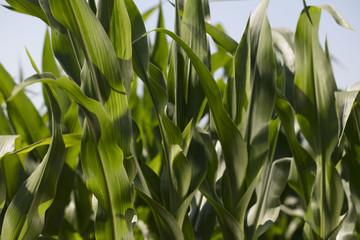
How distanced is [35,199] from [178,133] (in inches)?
7.5

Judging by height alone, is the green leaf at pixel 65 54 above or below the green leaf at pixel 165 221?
above

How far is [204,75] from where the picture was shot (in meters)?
0.45

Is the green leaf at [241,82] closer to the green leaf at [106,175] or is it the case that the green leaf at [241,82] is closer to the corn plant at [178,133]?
the corn plant at [178,133]

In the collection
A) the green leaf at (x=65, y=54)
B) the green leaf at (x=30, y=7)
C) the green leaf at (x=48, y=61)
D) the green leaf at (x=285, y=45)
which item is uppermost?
the green leaf at (x=30, y=7)

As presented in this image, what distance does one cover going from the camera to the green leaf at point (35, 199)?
1.45ft

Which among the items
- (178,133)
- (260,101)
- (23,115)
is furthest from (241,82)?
(23,115)

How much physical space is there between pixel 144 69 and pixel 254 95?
0.16m

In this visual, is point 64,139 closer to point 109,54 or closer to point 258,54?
point 109,54

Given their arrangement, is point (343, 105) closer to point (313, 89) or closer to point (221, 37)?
point (313, 89)

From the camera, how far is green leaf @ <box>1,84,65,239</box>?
0.44m

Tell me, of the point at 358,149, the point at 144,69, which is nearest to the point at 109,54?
the point at 144,69

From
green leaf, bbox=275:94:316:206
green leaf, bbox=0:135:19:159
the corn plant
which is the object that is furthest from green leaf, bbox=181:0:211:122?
green leaf, bbox=0:135:19:159

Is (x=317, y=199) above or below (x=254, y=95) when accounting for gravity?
below

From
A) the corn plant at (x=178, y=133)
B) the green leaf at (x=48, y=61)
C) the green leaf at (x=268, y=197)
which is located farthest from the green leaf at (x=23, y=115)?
the green leaf at (x=268, y=197)
